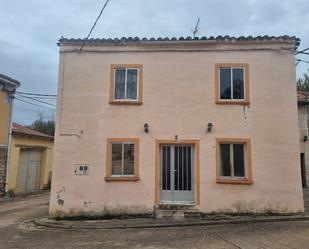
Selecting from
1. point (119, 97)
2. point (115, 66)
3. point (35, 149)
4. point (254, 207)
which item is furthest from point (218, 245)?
point (35, 149)

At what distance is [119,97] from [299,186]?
7486mm

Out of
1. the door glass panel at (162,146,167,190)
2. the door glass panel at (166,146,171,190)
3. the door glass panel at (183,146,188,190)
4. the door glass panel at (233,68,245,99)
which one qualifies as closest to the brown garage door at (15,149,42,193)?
the door glass panel at (162,146,167,190)

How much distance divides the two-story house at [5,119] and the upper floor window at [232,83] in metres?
12.8

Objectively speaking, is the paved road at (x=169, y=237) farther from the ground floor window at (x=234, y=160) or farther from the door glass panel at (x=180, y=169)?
the door glass panel at (x=180, y=169)

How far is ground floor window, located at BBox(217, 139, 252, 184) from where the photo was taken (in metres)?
12.5

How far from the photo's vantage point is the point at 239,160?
12.7 m

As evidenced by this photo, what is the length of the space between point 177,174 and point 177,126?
1.82 metres

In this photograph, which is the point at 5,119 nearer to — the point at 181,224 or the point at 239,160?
the point at 181,224

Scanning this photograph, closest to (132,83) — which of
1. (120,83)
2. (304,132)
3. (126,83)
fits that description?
(126,83)

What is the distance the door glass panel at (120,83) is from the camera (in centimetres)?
1313

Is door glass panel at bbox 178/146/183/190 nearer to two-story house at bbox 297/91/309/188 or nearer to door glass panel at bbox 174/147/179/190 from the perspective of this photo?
door glass panel at bbox 174/147/179/190

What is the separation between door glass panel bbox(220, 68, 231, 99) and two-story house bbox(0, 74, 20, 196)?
42.1 ft

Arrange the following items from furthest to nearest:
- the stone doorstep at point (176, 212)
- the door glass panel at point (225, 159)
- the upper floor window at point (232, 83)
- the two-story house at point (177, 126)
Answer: the upper floor window at point (232, 83) < the door glass panel at point (225, 159) < the two-story house at point (177, 126) < the stone doorstep at point (176, 212)

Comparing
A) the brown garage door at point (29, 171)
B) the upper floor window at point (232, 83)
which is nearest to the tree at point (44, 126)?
the brown garage door at point (29, 171)
